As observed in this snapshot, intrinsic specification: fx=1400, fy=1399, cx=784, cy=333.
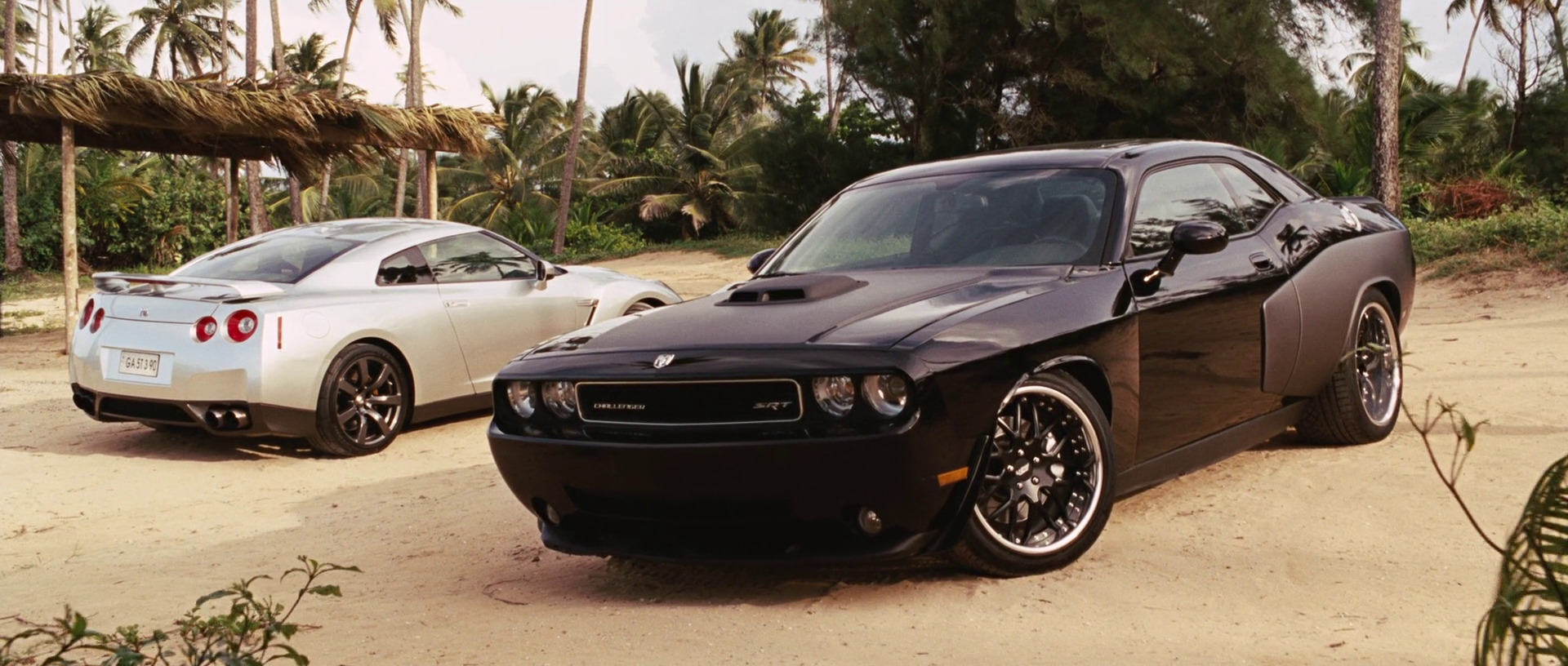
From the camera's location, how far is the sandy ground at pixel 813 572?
3900 mm

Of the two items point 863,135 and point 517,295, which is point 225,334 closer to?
point 517,295

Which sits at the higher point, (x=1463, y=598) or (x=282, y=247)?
(x=282, y=247)

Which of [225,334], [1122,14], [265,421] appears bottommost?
[265,421]

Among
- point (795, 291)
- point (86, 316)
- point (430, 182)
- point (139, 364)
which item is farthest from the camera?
point (430, 182)

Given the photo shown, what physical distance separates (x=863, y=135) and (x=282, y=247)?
1003 inches

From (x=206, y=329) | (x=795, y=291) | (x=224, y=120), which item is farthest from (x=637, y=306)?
(x=224, y=120)

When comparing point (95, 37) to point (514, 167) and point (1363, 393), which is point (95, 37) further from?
point (1363, 393)

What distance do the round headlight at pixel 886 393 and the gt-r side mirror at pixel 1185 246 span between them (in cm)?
132

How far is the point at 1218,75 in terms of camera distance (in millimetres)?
28766

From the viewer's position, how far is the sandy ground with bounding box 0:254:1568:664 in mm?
3900

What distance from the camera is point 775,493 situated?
413 centimetres

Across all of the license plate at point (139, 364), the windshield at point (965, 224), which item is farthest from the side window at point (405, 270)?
the windshield at point (965, 224)

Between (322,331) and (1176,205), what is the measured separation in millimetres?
5057

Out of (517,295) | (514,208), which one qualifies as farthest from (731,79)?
(517,295)
